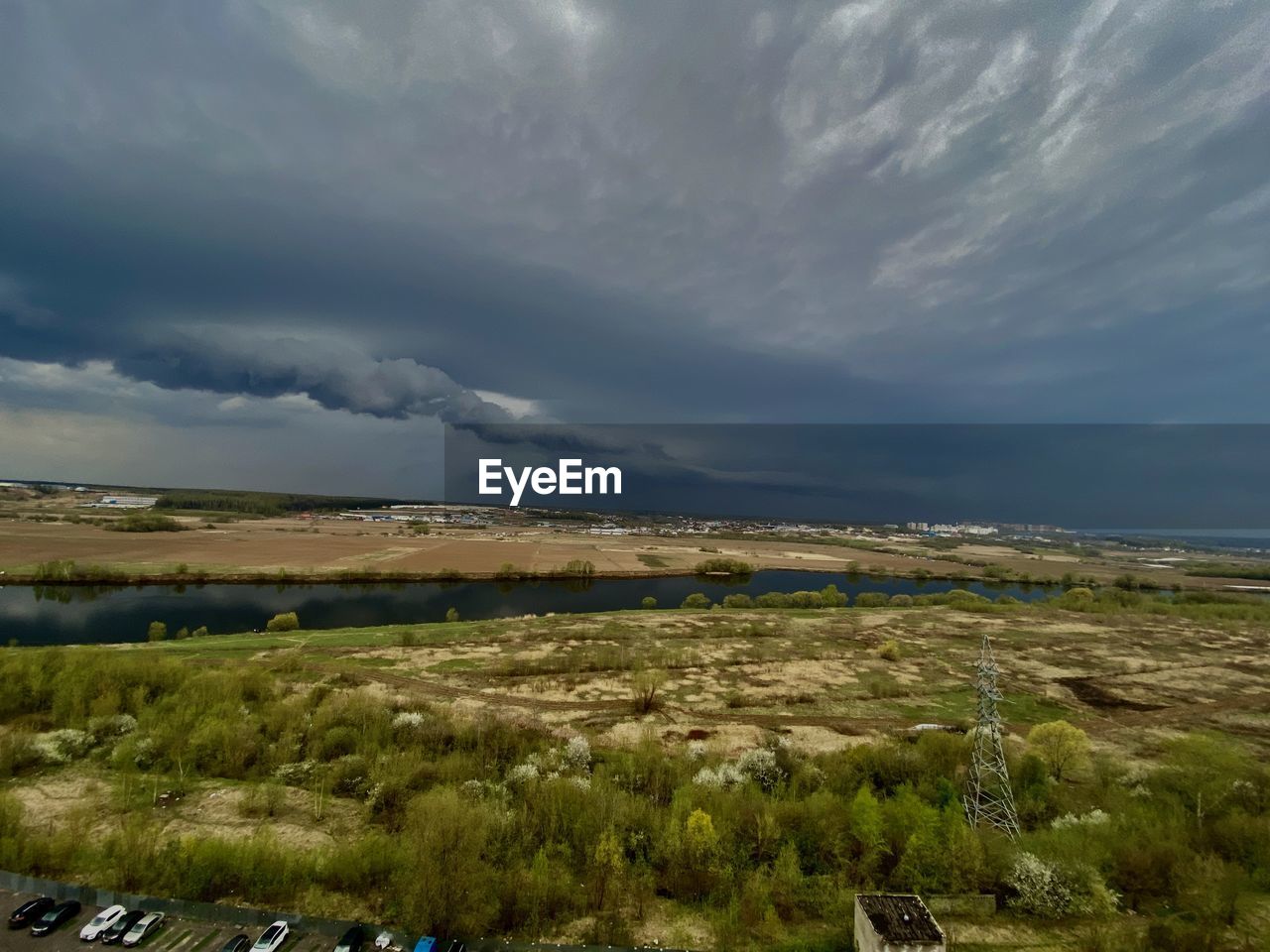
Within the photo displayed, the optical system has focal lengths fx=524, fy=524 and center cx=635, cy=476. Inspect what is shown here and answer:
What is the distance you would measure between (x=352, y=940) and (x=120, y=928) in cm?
622

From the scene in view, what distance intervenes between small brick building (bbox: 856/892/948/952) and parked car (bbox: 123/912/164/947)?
18.5m

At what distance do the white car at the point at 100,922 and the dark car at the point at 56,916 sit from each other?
66cm

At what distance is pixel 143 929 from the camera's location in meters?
13.6

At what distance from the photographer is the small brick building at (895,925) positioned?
40.1 ft

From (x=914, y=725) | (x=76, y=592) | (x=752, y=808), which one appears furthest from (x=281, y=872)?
(x=76, y=592)

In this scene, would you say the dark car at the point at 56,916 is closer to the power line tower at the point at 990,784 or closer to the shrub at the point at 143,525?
the power line tower at the point at 990,784

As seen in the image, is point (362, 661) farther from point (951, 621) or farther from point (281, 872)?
point (951, 621)

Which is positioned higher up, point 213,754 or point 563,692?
point 213,754

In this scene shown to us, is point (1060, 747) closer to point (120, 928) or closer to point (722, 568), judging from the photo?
point (120, 928)

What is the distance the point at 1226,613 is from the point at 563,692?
308 ft

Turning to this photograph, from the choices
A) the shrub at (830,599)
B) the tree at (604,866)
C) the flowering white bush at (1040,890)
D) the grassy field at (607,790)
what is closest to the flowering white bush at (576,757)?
the grassy field at (607,790)

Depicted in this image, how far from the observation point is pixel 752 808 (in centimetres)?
1914

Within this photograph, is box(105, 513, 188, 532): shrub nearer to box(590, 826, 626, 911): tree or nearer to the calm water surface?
the calm water surface

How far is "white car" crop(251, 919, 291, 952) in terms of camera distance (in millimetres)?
13312
